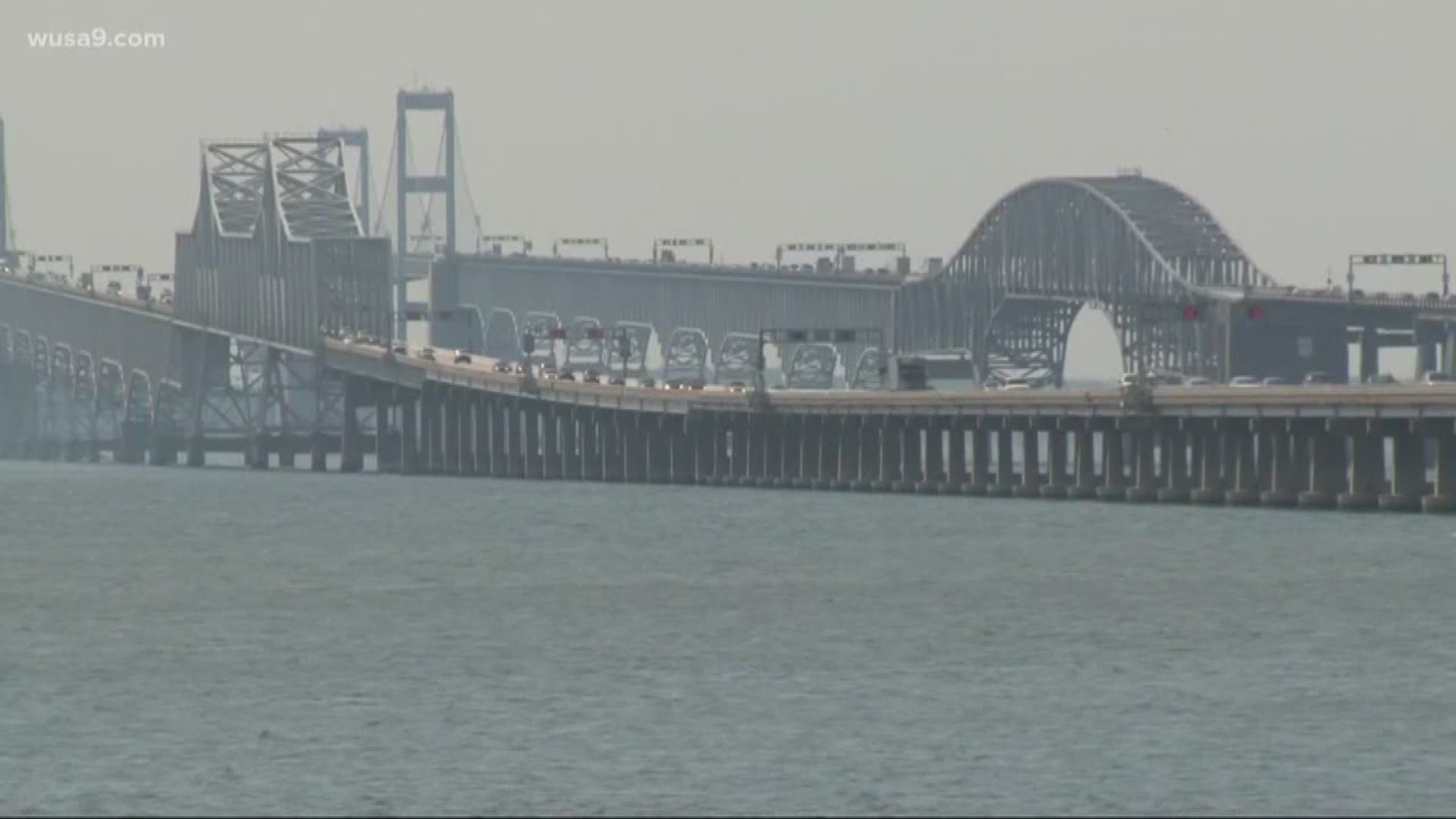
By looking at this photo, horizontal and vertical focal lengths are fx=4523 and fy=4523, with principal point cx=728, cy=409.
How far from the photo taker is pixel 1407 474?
157750 millimetres

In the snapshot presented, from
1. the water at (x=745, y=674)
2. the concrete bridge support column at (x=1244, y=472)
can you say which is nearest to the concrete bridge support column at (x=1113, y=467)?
the concrete bridge support column at (x=1244, y=472)

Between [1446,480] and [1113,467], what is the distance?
27.1 meters

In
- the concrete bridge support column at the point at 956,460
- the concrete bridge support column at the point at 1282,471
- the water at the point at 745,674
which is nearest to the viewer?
the water at the point at 745,674

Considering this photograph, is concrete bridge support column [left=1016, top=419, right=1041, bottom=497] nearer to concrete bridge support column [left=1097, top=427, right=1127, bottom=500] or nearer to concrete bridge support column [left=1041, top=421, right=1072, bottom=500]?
concrete bridge support column [left=1041, top=421, right=1072, bottom=500]

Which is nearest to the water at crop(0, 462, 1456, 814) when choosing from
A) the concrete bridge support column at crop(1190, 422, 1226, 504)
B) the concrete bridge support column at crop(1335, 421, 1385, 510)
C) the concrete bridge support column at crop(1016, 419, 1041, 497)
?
the concrete bridge support column at crop(1335, 421, 1385, 510)

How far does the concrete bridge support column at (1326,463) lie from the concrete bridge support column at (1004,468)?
97.0 ft

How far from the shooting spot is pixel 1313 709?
84.4 metres

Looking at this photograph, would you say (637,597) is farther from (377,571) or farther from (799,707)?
(799,707)

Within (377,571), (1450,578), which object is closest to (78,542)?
(377,571)

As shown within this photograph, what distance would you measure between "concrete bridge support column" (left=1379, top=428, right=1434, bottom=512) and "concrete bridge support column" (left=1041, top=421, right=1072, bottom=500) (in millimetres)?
28225

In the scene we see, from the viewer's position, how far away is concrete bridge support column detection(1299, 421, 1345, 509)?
16112 cm

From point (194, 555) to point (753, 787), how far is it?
74322 millimetres

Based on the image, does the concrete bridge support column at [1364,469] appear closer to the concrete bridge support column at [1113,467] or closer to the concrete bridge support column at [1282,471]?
the concrete bridge support column at [1282,471]

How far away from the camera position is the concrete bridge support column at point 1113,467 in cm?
17988
